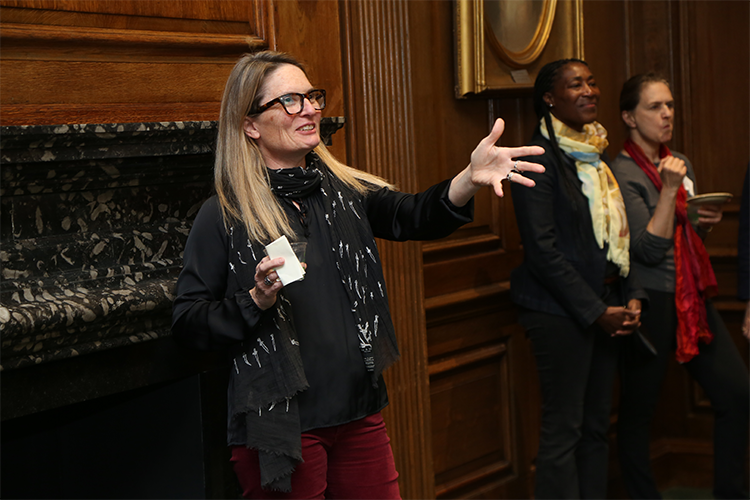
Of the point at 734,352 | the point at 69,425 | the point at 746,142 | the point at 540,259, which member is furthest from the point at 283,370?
the point at 746,142

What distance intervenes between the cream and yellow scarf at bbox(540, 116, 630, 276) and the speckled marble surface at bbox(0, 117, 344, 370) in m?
1.45

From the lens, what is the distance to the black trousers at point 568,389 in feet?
9.87

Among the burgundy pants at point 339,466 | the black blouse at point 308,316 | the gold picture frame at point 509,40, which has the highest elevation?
the gold picture frame at point 509,40

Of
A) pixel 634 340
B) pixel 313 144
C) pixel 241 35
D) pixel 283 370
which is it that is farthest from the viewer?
pixel 634 340

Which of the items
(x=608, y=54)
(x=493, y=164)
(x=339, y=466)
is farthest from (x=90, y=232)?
(x=608, y=54)

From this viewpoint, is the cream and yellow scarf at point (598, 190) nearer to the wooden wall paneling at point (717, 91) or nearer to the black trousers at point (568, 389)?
the black trousers at point (568, 389)

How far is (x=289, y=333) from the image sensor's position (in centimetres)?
186

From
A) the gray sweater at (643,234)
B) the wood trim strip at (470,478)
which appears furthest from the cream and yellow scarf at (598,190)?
the wood trim strip at (470,478)

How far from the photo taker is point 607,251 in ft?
9.95

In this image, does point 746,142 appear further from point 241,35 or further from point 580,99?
point 241,35

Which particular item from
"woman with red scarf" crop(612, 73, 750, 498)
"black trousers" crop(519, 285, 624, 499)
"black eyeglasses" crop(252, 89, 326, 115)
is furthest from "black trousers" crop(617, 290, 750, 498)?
"black eyeglasses" crop(252, 89, 326, 115)

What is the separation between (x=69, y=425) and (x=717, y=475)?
8.44 ft

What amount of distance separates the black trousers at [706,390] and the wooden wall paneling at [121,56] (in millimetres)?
1936

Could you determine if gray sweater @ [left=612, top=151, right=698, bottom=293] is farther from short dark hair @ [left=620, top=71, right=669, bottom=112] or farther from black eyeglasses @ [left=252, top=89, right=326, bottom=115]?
black eyeglasses @ [left=252, top=89, right=326, bottom=115]
